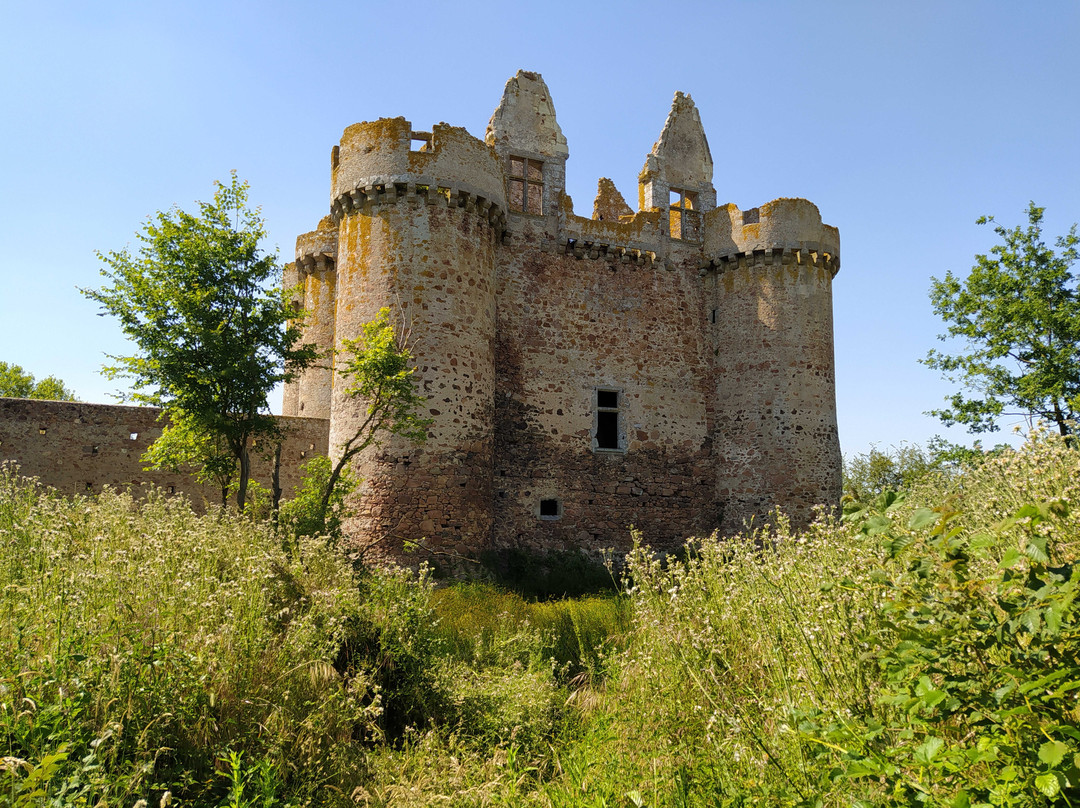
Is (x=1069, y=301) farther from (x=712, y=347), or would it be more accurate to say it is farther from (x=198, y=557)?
(x=198, y=557)

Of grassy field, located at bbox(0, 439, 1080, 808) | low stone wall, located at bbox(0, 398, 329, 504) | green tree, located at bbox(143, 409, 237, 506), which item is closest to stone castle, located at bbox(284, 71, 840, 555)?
green tree, located at bbox(143, 409, 237, 506)

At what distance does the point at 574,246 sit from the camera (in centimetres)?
1622

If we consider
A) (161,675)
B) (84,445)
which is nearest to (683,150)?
(84,445)

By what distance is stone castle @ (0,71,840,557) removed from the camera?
1323 cm

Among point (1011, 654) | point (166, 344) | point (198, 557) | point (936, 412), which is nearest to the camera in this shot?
point (1011, 654)

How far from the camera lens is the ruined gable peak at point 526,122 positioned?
15922 mm

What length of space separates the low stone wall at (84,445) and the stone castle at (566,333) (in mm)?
3119

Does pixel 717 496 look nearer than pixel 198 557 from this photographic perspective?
No

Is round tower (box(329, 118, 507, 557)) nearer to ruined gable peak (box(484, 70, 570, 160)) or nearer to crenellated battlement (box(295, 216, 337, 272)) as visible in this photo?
ruined gable peak (box(484, 70, 570, 160))

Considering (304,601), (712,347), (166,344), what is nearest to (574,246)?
(712,347)

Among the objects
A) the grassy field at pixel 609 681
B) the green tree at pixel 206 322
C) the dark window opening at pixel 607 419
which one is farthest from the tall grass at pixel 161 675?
the dark window opening at pixel 607 419

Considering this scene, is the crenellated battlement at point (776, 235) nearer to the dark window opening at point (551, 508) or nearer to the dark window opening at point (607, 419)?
the dark window opening at point (607, 419)

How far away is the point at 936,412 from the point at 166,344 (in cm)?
1749

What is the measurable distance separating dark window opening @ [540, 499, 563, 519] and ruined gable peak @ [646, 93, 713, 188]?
8.12 m
